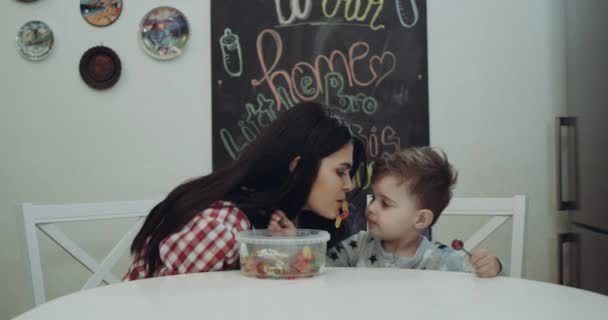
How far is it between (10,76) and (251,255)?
5.70 feet

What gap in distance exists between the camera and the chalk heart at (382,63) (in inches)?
94.4

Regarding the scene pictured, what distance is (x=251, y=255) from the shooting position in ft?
3.56

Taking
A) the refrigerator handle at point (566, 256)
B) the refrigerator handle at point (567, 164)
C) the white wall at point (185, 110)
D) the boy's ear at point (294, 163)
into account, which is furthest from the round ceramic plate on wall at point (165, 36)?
the refrigerator handle at point (566, 256)

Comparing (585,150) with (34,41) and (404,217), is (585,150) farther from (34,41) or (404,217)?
(34,41)

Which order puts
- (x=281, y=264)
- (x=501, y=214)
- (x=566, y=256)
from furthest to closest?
(x=566, y=256), (x=501, y=214), (x=281, y=264)

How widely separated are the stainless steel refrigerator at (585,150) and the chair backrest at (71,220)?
1.49 metres

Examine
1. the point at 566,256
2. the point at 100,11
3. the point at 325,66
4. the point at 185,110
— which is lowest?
the point at 566,256

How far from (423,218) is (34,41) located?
5.68ft

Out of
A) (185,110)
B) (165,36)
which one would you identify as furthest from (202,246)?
(165,36)

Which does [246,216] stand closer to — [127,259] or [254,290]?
[254,290]

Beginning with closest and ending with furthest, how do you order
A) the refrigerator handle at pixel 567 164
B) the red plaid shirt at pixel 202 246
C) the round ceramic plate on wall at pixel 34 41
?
the red plaid shirt at pixel 202 246 → the refrigerator handle at pixel 567 164 → the round ceramic plate on wall at pixel 34 41

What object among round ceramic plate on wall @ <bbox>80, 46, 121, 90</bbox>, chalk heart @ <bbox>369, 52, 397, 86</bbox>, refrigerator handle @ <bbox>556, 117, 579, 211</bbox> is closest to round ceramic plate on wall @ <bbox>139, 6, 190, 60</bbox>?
round ceramic plate on wall @ <bbox>80, 46, 121, 90</bbox>

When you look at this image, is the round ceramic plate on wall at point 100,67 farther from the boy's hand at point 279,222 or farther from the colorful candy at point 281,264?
the colorful candy at point 281,264

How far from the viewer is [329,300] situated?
2.87ft
